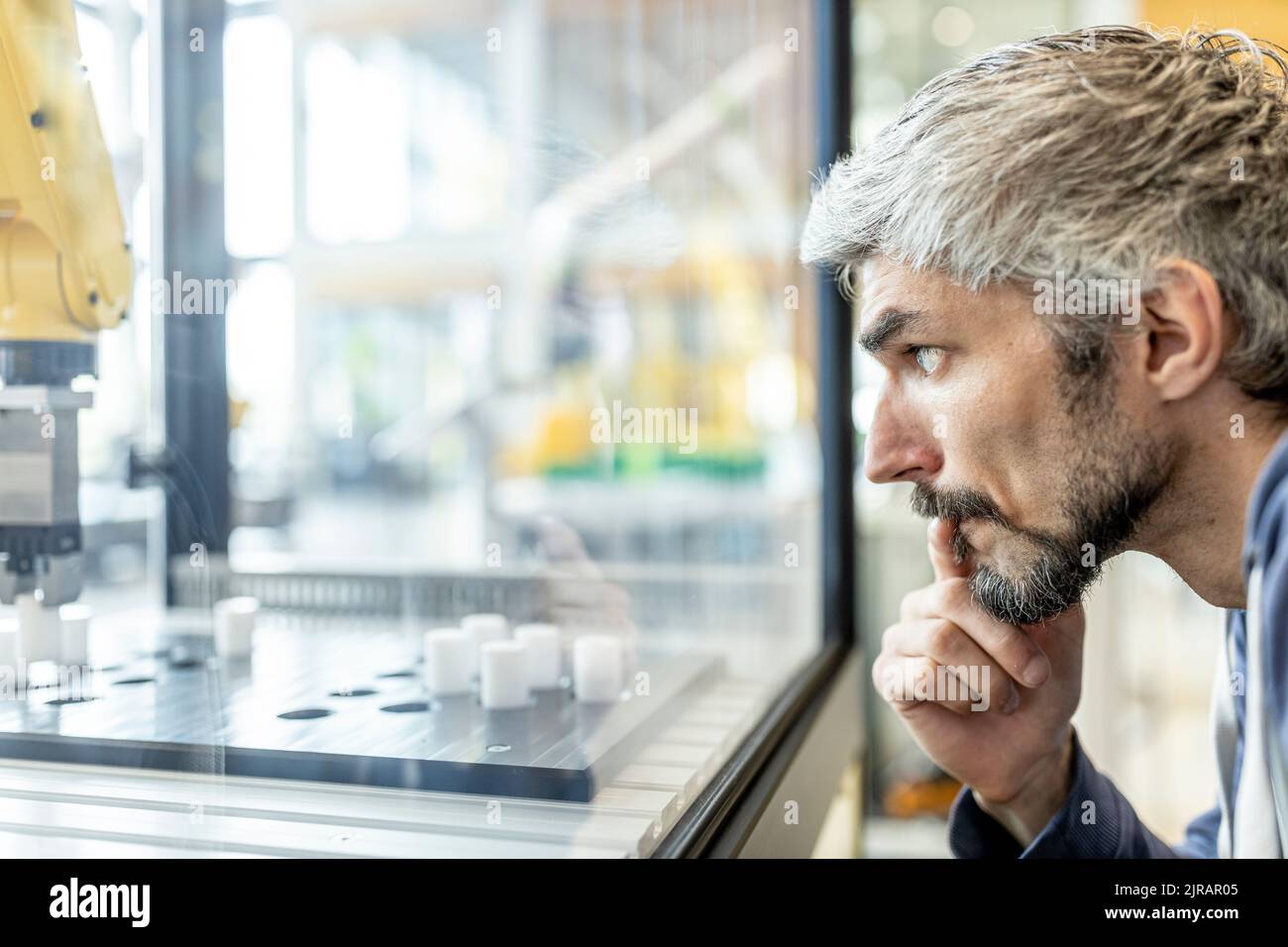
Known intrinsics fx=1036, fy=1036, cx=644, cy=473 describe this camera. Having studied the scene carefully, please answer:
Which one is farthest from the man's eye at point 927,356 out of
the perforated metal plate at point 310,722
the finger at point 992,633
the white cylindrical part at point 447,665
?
the white cylindrical part at point 447,665

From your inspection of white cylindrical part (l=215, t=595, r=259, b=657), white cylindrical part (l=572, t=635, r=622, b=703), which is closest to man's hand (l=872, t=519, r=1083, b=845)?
white cylindrical part (l=572, t=635, r=622, b=703)

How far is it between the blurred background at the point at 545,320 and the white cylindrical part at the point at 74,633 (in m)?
0.06

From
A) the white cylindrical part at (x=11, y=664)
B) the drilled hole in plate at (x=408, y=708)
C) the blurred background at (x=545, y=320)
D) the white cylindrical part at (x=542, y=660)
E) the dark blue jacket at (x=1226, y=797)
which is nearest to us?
the dark blue jacket at (x=1226, y=797)

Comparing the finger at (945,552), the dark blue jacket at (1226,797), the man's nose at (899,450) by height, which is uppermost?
the man's nose at (899,450)

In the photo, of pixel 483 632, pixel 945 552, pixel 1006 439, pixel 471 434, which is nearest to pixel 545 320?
pixel 471 434

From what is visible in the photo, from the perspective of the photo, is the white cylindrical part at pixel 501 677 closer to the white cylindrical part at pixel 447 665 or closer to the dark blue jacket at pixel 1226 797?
the white cylindrical part at pixel 447 665

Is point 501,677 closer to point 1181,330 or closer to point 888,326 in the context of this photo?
point 888,326

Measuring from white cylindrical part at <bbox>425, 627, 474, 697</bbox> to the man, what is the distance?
1.46 ft

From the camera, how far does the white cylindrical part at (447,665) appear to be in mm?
1029

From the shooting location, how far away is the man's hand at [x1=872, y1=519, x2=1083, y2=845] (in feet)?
3.26

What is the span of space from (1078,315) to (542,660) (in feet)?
1.97

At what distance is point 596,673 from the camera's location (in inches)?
40.8
